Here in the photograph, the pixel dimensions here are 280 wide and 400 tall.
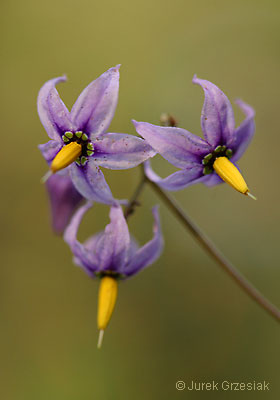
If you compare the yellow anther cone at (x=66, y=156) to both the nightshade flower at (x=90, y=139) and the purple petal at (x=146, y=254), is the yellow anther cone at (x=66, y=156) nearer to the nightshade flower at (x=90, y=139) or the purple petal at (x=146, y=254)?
the nightshade flower at (x=90, y=139)

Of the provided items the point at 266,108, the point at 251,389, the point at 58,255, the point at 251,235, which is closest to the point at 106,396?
the point at 251,389

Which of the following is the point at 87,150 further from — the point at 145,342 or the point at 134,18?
the point at 134,18

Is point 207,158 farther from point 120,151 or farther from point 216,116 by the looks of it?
point 120,151

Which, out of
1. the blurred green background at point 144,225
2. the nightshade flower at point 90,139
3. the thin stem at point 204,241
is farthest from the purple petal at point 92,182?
the blurred green background at point 144,225

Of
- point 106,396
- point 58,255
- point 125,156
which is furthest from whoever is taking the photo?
point 58,255

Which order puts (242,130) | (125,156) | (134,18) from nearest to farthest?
(125,156) → (242,130) → (134,18)

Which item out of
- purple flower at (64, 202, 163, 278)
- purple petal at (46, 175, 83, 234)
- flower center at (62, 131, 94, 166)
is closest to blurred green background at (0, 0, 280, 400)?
purple petal at (46, 175, 83, 234)

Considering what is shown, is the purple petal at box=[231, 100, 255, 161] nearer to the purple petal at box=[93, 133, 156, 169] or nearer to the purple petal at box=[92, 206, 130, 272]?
the purple petal at box=[93, 133, 156, 169]

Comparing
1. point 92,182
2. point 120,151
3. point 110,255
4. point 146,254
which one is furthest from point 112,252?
point 120,151
